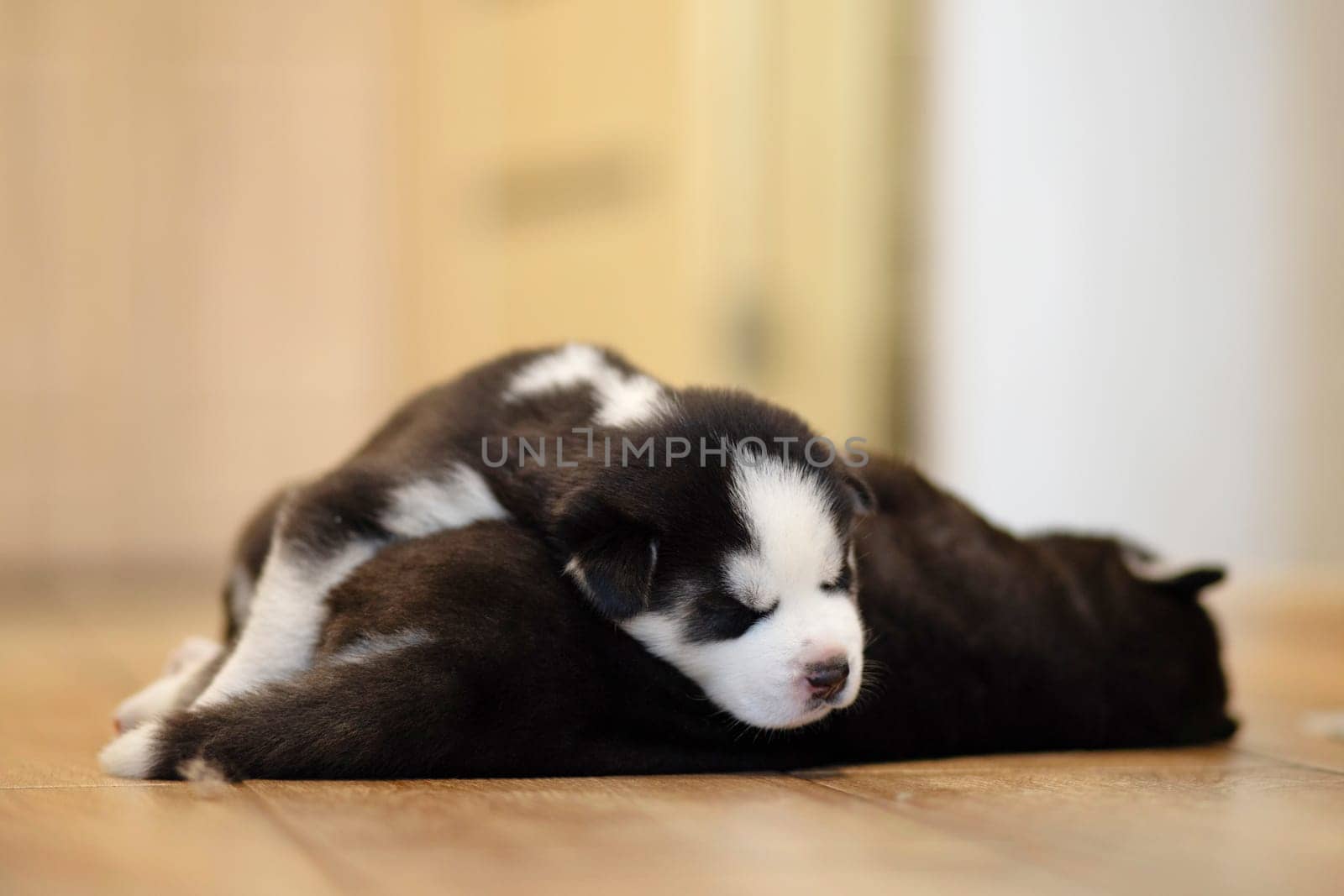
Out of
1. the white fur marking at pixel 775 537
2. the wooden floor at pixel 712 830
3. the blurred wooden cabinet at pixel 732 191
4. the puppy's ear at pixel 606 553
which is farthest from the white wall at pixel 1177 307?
the puppy's ear at pixel 606 553

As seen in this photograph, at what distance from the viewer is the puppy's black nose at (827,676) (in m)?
2.03

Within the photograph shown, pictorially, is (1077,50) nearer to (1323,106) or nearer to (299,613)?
(1323,106)

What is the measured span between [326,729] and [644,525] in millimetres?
472

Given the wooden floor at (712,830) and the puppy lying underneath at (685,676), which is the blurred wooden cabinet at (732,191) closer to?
the puppy lying underneath at (685,676)

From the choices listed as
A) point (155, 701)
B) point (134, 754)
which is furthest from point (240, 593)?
point (134, 754)

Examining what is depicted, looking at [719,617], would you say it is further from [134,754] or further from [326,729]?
[134,754]

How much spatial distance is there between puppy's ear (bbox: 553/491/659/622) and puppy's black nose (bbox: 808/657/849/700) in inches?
9.1

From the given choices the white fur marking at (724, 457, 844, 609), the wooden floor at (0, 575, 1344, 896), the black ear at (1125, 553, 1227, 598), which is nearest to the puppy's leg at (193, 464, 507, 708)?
the wooden floor at (0, 575, 1344, 896)

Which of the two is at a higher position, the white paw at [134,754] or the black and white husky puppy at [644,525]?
the black and white husky puppy at [644,525]

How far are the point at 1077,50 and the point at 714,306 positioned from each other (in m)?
1.64

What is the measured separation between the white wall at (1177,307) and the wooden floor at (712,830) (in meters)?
3.43

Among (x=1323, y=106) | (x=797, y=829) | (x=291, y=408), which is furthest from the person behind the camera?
(x=291, y=408)

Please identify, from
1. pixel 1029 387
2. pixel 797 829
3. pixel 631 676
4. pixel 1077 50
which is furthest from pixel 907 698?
pixel 1077 50

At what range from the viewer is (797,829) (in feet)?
5.63
